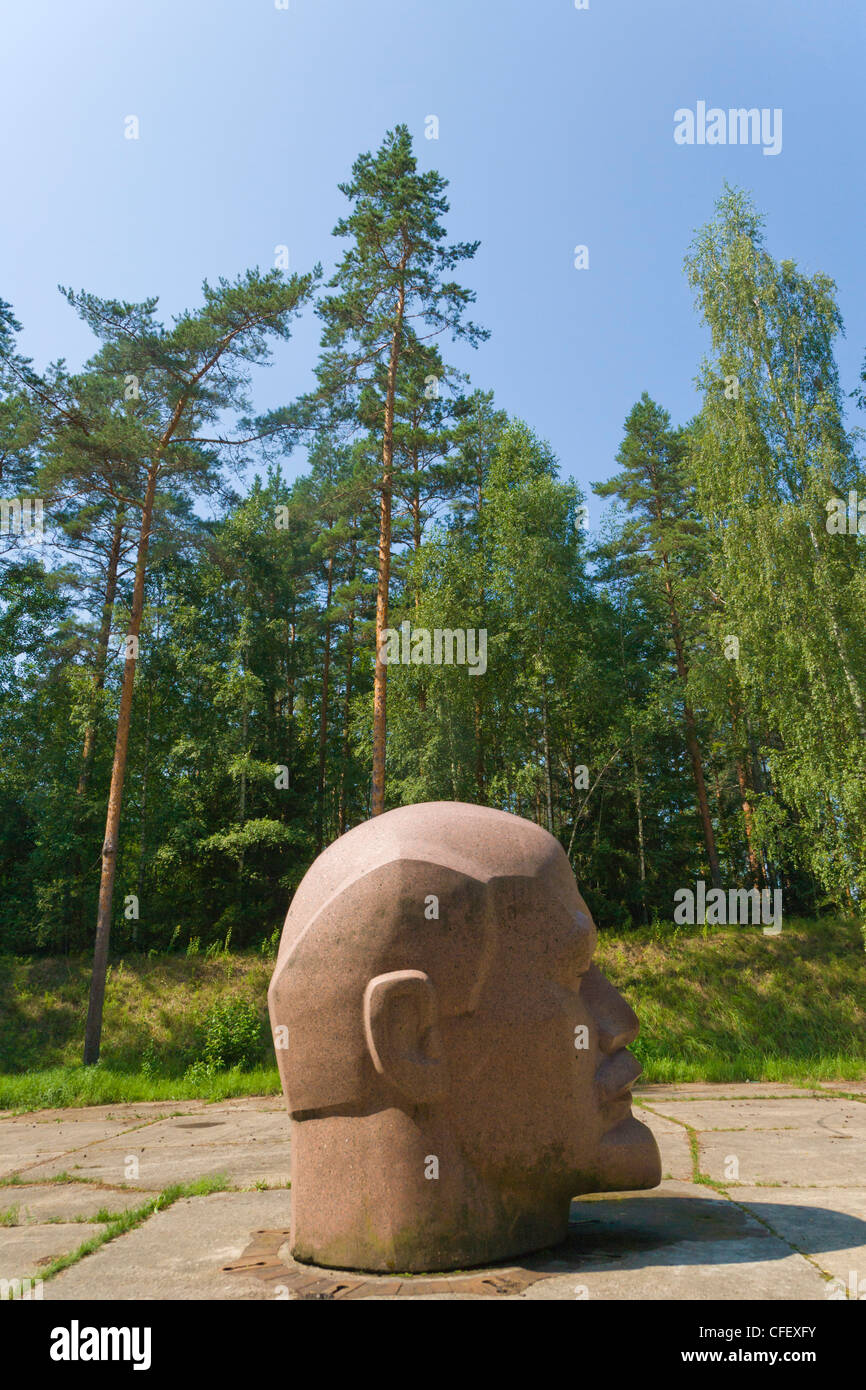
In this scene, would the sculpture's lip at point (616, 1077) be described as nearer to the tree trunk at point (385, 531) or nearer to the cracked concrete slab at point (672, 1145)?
the cracked concrete slab at point (672, 1145)

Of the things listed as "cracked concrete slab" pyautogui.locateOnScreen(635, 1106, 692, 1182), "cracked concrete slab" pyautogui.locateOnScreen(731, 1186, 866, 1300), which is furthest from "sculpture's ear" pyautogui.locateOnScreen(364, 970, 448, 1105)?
"cracked concrete slab" pyautogui.locateOnScreen(635, 1106, 692, 1182)

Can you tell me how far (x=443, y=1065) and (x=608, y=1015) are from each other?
0.89 metres

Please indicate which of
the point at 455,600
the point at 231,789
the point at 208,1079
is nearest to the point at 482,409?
the point at 455,600

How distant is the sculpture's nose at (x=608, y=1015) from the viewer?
3.90 metres

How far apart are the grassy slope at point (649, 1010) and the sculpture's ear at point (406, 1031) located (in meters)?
9.81

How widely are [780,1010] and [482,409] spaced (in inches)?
666

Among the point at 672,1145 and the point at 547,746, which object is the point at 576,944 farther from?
the point at 547,746

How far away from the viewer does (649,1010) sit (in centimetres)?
1569

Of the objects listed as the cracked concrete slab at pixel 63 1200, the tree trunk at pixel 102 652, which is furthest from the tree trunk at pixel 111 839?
the cracked concrete slab at pixel 63 1200

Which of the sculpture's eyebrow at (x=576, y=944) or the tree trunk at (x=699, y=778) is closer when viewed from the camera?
the sculpture's eyebrow at (x=576, y=944)

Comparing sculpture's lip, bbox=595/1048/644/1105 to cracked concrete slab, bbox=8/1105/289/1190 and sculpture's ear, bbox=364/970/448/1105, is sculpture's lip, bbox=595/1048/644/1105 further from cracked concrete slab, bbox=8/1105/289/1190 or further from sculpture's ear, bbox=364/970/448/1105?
cracked concrete slab, bbox=8/1105/289/1190

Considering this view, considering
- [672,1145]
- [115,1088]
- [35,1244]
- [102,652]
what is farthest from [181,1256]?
[102,652]

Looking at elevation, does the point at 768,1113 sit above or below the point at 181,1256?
below

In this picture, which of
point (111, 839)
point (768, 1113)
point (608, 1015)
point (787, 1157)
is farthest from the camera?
point (111, 839)
